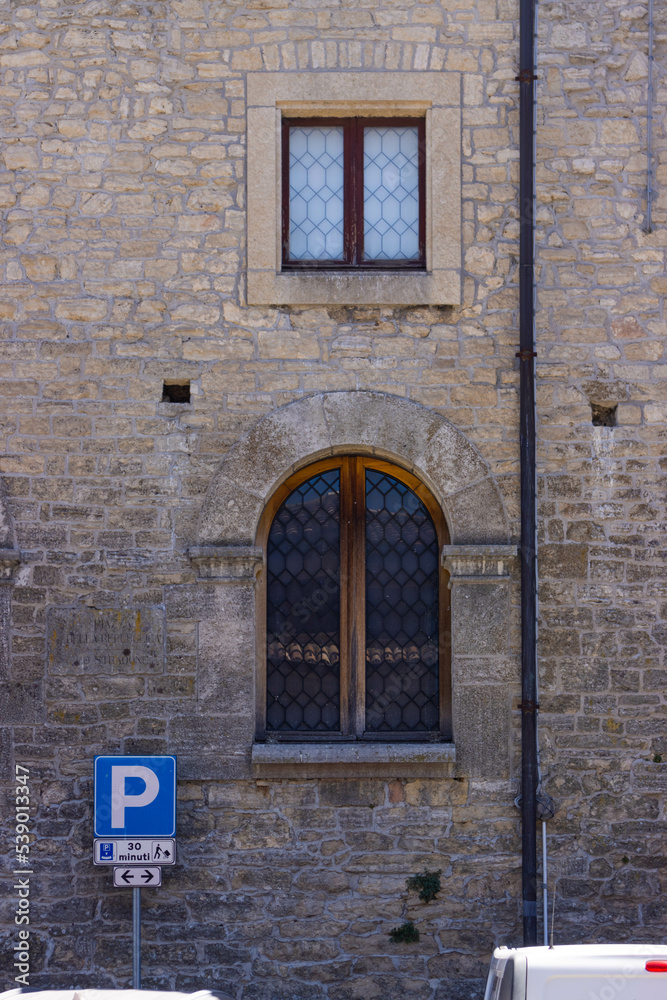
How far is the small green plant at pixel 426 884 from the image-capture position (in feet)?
19.5

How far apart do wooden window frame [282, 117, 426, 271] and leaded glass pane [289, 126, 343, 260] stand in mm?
37

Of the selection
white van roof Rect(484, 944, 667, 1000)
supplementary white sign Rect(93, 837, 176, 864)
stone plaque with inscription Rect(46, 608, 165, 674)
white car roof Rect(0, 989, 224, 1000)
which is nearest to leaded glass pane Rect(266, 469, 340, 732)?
stone plaque with inscription Rect(46, 608, 165, 674)

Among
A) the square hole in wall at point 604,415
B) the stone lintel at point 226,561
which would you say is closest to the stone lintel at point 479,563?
the square hole in wall at point 604,415

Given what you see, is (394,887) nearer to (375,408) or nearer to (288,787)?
(288,787)

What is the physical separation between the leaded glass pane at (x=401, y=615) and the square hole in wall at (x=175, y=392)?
1.36 m

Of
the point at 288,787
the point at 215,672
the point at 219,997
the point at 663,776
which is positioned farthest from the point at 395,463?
the point at 219,997

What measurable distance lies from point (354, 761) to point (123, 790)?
1410mm

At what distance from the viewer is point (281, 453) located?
619 cm

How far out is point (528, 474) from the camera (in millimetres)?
6152

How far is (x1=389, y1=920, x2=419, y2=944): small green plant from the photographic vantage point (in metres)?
5.95

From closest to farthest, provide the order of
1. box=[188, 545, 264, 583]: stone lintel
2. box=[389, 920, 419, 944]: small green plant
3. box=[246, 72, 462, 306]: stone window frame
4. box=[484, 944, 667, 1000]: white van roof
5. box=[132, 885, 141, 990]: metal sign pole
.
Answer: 1. box=[484, 944, 667, 1000]: white van roof
2. box=[132, 885, 141, 990]: metal sign pole
3. box=[389, 920, 419, 944]: small green plant
4. box=[188, 545, 264, 583]: stone lintel
5. box=[246, 72, 462, 306]: stone window frame

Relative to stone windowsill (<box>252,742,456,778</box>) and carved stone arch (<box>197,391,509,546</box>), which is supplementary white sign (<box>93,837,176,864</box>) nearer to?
stone windowsill (<box>252,742,456,778</box>)

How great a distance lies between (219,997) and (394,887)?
2.77 metres

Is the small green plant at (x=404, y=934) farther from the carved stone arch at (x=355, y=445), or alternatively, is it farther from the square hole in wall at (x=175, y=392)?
the square hole in wall at (x=175, y=392)
